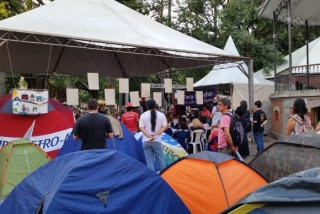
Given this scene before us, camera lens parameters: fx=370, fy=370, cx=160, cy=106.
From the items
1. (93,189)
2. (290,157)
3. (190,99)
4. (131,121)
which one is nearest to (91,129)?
(93,189)

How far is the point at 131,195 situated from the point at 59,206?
687 millimetres

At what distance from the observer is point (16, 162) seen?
20.7 ft

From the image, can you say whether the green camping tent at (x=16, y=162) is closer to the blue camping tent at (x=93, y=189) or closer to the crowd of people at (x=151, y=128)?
the crowd of people at (x=151, y=128)

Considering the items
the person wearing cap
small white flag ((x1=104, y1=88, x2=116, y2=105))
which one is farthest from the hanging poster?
the person wearing cap

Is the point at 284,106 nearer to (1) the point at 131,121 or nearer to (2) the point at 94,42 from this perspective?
(1) the point at 131,121

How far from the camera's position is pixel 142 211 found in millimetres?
3617

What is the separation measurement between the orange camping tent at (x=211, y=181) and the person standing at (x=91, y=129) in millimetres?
1511

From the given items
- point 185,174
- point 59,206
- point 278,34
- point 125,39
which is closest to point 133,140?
point 185,174

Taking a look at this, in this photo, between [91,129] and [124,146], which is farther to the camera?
[124,146]

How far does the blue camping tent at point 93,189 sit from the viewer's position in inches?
132

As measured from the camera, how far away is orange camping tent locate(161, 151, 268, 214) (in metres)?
4.53

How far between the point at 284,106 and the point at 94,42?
7990 millimetres

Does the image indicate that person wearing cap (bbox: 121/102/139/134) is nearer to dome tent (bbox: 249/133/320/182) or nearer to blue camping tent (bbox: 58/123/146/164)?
blue camping tent (bbox: 58/123/146/164)

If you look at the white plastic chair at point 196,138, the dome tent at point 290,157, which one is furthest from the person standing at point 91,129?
the white plastic chair at point 196,138
